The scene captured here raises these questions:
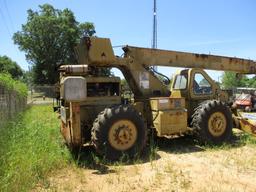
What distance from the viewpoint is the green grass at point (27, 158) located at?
6319 mm

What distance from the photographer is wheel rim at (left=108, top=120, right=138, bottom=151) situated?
324 inches

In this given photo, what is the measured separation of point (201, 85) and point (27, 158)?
18.1 feet

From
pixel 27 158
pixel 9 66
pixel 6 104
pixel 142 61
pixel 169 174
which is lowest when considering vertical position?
pixel 169 174

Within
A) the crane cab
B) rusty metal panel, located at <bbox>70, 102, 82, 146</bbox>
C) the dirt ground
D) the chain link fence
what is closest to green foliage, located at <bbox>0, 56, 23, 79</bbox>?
the chain link fence

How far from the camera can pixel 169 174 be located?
7.19 metres

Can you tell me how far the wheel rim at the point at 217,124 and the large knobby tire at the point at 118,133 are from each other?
222cm

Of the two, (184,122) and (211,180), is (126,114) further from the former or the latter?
(211,180)

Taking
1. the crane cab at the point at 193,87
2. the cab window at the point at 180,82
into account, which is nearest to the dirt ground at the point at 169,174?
the crane cab at the point at 193,87

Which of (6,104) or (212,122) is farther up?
(6,104)

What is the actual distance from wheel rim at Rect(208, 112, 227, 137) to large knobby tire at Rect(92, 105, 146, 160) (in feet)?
7.28

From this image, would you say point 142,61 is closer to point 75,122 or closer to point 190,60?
point 190,60

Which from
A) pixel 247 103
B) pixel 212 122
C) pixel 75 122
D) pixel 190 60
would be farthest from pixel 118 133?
pixel 247 103

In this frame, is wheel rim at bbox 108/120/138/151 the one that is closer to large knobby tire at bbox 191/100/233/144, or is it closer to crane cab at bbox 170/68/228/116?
large knobby tire at bbox 191/100/233/144

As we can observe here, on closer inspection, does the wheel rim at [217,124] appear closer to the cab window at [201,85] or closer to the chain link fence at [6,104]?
the cab window at [201,85]
